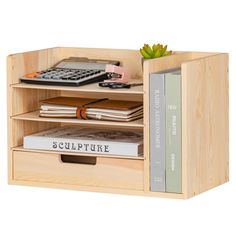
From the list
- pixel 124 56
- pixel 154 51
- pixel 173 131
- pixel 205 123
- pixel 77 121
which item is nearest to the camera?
pixel 173 131

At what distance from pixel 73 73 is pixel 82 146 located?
345 millimetres

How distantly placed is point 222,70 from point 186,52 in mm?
209

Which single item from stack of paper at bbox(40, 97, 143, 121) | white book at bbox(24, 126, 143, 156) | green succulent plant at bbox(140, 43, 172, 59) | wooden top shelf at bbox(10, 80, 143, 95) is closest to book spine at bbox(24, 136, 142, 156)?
white book at bbox(24, 126, 143, 156)

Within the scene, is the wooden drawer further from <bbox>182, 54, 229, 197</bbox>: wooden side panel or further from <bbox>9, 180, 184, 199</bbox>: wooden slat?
<bbox>182, 54, 229, 197</bbox>: wooden side panel

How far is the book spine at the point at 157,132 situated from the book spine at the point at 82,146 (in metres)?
0.10

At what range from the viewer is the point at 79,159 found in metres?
5.07

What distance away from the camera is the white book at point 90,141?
4797mm

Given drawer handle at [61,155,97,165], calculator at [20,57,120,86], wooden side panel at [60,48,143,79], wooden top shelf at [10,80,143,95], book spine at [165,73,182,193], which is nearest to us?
book spine at [165,73,182,193]

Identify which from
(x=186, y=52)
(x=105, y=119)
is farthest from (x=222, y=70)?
(x=105, y=119)

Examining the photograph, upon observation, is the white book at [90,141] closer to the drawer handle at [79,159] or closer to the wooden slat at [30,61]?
the drawer handle at [79,159]

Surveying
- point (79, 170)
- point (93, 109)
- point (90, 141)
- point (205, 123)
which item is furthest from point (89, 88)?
point (205, 123)

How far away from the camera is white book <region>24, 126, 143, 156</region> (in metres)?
4.80

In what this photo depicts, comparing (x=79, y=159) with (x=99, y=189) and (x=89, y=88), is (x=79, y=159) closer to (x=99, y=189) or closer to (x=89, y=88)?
(x=99, y=189)

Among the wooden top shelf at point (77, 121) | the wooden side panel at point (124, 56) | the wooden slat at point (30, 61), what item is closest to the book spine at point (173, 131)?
the wooden top shelf at point (77, 121)
